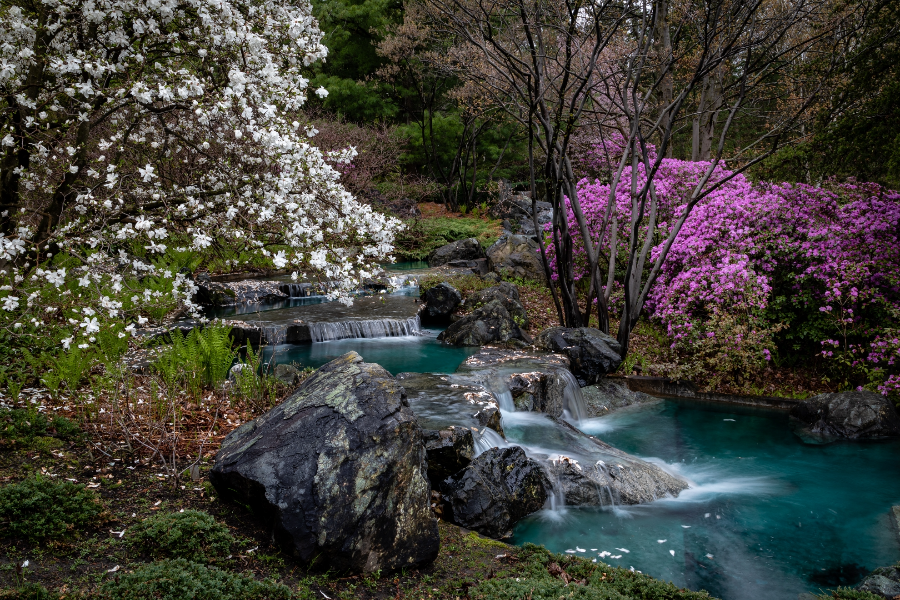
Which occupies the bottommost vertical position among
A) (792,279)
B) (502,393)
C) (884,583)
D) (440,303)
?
(884,583)

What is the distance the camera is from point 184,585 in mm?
2646

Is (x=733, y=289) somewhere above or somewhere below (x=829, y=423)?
above

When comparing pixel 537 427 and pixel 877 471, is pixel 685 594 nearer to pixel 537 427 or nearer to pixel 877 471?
pixel 537 427

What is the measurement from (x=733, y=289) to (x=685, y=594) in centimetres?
651

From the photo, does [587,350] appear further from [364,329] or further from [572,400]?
[364,329]

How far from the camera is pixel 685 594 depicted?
3439mm

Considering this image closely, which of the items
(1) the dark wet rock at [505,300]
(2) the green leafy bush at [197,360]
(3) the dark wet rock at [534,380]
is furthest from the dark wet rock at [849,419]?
(2) the green leafy bush at [197,360]

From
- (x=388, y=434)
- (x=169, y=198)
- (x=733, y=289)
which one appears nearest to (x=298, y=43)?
(x=169, y=198)

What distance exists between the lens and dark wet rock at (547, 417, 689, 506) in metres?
5.54

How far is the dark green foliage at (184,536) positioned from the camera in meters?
3.09

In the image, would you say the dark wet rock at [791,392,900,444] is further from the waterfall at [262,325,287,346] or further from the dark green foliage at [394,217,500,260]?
the dark green foliage at [394,217,500,260]

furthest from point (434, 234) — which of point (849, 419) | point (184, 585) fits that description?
point (184, 585)

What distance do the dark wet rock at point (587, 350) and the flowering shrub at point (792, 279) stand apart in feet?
4.32

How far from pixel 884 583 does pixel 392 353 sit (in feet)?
24.3
